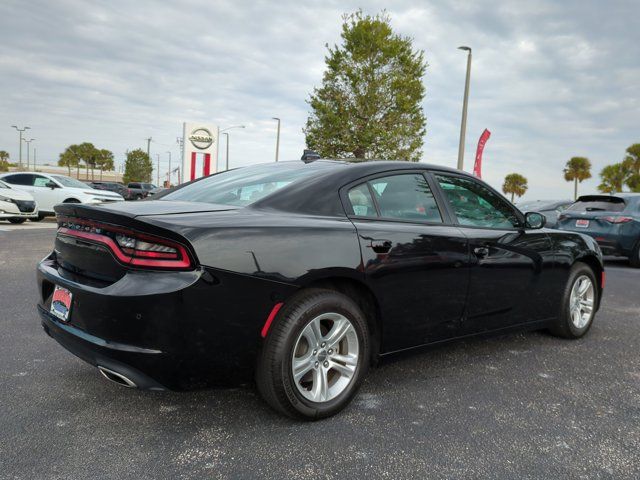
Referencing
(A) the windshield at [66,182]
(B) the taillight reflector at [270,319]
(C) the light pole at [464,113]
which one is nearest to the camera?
(B) the taillight reflector at [270,319]

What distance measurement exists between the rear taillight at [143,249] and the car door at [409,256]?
965 mm

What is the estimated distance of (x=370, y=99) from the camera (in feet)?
90.8

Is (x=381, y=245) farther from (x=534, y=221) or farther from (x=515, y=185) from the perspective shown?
(x=515, y=185)

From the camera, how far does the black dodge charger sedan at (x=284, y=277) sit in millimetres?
2232

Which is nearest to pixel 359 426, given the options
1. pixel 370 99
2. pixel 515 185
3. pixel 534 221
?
pixel 534 221

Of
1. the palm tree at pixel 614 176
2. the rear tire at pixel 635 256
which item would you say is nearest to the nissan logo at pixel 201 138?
the rear tire at pixel 635 256

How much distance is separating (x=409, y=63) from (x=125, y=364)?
94.5ft

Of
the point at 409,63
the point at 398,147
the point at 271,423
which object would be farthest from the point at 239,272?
the point at 409,63

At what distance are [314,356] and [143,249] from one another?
0.99 metres

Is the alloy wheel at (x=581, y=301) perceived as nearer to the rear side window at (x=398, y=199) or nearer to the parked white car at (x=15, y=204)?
the rear side window at (x=398, y=199)

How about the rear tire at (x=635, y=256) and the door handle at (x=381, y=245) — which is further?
the rear tire at (x=635, y=256)

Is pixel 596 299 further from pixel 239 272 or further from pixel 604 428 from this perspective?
pixel 239 272

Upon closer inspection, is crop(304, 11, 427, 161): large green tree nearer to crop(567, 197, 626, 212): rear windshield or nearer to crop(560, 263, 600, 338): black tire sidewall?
crop(567, 197, 626, 212): rear windshield

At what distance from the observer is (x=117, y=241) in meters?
2.33
